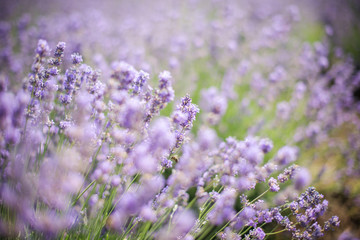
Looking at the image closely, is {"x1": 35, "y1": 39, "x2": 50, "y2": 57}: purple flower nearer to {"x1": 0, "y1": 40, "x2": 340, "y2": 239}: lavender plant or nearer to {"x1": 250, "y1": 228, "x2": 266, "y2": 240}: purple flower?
{"x1": 0, "y1": 40, "x2": 340, "y2": 239}: lavender plant

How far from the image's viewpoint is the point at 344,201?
9.97 ft

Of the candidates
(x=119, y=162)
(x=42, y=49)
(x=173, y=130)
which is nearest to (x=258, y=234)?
(x=173, y=130)

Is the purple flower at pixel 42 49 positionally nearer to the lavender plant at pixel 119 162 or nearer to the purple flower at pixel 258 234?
the lavender plant at pixel 119 162

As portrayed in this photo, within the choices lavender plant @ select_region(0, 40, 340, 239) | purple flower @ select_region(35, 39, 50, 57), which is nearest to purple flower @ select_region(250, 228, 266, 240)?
lavender plant @ select_region(0, 40, 340, 239)

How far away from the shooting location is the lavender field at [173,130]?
1.21 meters

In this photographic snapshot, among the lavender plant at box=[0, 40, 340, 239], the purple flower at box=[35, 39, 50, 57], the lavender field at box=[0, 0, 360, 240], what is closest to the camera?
the lavender plant at box=[0, 40, 340, 239]

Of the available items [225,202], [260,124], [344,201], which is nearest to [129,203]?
[225,202]

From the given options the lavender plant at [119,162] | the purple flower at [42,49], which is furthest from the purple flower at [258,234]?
the purple flower at [42,49]

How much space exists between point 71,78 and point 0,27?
3.24 metres

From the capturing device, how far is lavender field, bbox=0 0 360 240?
121cm

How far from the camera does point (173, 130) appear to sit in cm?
145

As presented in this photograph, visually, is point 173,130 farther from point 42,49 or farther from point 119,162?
point 42,49

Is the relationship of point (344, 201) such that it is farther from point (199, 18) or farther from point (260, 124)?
point (199, 18)

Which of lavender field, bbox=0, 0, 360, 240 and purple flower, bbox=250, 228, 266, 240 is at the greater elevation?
lavender field, bbox=0, 0, 360, 240
